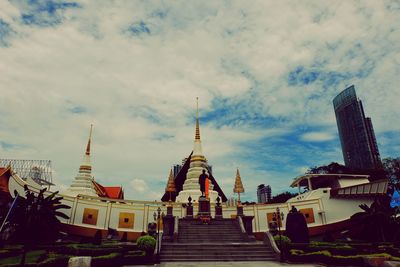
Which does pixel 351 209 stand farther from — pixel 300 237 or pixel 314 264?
pixel 314 264

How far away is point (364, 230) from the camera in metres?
24.7

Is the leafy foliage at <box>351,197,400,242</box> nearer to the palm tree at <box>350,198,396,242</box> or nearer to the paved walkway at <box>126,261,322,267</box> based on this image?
the palm tree at <box>350,198,396,242</box>

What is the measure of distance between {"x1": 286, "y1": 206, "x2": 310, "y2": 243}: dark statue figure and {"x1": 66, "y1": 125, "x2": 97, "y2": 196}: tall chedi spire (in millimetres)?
26706

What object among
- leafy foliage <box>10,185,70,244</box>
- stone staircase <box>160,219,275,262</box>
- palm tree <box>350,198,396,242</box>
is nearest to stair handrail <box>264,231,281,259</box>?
stone staircase <box>160,219,275,262</box>

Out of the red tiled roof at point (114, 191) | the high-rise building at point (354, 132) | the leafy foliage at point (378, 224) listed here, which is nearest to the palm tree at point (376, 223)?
the leafy foliage at point (378, 224)

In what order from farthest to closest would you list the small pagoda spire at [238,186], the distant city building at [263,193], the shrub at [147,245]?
the distant city building at [263,193], the small pagoda spire at [238,186], the shrub at [147,245]

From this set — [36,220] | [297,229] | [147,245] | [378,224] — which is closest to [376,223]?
[378,224]

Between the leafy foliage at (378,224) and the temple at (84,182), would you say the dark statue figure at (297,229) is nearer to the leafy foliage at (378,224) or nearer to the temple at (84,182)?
the leafy foliage at (378,224)

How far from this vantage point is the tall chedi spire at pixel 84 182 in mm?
36750

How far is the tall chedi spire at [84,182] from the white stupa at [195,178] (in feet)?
39.3

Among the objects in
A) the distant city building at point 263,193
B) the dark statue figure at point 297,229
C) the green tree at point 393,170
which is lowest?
the dark statue figure at point 297,229

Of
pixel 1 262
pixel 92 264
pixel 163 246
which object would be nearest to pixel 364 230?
pixel 163 246

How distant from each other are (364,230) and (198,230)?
14.8 m

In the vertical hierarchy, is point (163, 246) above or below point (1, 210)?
below
